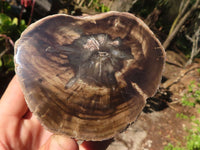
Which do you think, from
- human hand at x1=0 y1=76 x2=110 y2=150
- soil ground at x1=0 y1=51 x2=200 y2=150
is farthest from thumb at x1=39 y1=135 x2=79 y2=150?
soil ground at x1=0 y1=51 x2=200 y2=150

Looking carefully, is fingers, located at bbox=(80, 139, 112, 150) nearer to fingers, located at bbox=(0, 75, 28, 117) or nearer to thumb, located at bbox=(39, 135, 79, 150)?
thumb, located at bbox=(39, 135, 79, 150)

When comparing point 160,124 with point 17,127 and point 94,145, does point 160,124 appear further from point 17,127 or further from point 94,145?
point 17,127

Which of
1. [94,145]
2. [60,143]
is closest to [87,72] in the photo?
[60,143]

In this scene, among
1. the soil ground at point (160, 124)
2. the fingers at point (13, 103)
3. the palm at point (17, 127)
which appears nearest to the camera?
the palm at point (17, 127)

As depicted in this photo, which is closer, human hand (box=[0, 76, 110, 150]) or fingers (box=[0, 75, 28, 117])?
human hand (box=[0, 76, 110, 150])

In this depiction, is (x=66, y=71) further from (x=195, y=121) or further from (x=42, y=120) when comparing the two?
(x=195, y=121)

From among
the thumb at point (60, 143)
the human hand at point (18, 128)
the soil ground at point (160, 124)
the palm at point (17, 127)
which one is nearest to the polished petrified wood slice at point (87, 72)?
the thumb at point (60, 143)

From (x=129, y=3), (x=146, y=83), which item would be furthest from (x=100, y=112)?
(x=129, y=3)

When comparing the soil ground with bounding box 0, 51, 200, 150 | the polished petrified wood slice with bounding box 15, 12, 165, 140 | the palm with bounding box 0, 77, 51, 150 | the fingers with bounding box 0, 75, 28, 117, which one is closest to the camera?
the polished petrified wood slice with bounding box 15, 12, 165, 140

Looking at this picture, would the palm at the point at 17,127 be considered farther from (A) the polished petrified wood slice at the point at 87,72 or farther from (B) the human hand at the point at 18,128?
(A) the polished petrified wood slice at the point at 87,72
